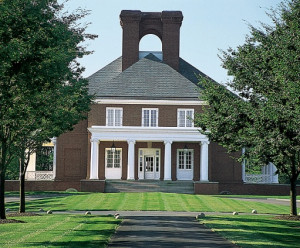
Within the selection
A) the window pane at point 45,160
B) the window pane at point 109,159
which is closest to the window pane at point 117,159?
the window pane at point 109,159

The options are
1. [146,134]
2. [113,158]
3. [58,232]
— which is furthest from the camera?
[113,158]

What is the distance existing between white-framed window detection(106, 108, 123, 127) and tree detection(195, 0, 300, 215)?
25654 mm

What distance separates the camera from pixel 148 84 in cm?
5581

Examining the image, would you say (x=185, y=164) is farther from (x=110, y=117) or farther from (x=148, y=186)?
(x=110, y=117)

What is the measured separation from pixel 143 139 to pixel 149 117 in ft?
8.59

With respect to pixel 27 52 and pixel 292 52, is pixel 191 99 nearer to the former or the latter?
pixel 292 52

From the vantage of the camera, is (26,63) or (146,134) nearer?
(26,63)

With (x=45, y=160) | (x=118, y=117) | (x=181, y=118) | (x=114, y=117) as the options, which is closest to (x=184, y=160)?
(x=181, y=118)

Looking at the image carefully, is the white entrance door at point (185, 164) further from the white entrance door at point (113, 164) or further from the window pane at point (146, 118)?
the white entrance door at point (113, 164)

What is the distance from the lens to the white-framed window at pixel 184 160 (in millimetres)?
55344

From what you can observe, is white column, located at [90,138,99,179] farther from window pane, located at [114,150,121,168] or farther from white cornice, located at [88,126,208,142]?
window pane, located at [114,150,121,168]

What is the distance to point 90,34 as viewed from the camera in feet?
100

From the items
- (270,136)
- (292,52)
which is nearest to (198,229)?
(270,136)

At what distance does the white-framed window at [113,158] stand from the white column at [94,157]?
227cm
